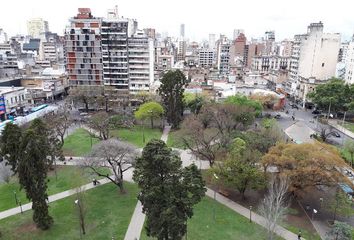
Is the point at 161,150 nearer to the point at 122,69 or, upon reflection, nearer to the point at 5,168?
the point at 5,168

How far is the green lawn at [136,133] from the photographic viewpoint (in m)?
49.9

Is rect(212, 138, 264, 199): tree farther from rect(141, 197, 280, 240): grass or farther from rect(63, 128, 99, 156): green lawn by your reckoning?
rect(63, 128, 99, 156): green lawn

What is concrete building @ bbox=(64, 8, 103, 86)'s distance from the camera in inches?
2798

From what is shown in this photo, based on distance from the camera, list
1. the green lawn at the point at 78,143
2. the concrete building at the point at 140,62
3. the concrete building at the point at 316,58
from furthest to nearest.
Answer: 1. the concrete building at the point at 316,58
2. the concrete building at the point at 140,62
3. the green lawn at the point at 78,143

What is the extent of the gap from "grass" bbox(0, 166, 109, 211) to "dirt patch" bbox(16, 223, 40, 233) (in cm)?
429

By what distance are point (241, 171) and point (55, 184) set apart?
70.2ft

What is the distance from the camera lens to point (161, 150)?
746 inches

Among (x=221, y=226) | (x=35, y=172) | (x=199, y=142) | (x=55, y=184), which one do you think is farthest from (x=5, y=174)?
(x=221, y=226)

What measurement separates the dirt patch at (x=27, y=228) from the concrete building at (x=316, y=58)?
6922cm

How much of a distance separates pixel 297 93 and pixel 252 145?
53614 mm

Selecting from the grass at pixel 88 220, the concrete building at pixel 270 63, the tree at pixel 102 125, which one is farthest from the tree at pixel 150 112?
the concrete building at pixel 270 63

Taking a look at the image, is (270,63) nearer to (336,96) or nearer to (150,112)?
(336,96)

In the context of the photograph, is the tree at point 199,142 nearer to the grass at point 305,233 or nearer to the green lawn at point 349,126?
the grass at point 305,233

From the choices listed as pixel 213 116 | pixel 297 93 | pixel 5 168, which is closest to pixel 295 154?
pixel 213 116
